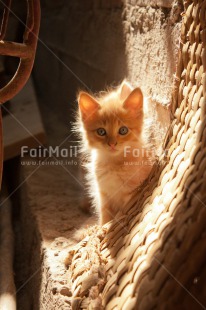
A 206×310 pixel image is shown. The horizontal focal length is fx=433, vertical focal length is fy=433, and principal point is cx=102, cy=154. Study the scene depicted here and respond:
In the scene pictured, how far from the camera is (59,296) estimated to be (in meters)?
1.51

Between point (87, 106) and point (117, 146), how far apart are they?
218 mm

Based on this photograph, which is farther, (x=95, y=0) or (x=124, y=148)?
(x=95, y=0)

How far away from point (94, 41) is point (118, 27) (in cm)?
56

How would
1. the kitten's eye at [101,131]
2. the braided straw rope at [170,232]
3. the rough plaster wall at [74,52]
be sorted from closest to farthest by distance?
the braided straw rope at [170,232] → the kitten's eye at [101,131] → the rough plaster wall at [74,52]

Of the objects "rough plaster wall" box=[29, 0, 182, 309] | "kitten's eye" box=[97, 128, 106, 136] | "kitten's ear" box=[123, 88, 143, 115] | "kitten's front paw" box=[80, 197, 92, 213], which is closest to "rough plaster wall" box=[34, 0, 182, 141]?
"rough plaster wall" box=[29, 0, 182, 309]

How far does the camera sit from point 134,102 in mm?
1710

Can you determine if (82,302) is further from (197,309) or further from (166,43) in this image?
(166,43)

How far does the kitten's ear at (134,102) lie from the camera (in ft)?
5.46

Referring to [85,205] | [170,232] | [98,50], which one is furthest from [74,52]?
[170,232]

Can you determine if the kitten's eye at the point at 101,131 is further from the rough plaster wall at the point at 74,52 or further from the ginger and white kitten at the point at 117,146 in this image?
the rough plaster wall at the point at 74,52

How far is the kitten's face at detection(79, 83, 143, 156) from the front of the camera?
1.73m

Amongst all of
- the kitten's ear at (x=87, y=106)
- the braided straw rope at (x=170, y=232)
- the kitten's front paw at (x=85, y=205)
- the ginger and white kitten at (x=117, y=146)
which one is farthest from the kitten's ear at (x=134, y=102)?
the kitten's front paw at (x=85, y=205)

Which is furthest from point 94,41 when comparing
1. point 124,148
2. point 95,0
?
point 124,148

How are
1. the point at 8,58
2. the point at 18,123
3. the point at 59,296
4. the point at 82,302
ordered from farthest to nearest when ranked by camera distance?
1. the point at 8,58
2. the point at 18,123
3. the point at 59,296
4. the point at 82,302
